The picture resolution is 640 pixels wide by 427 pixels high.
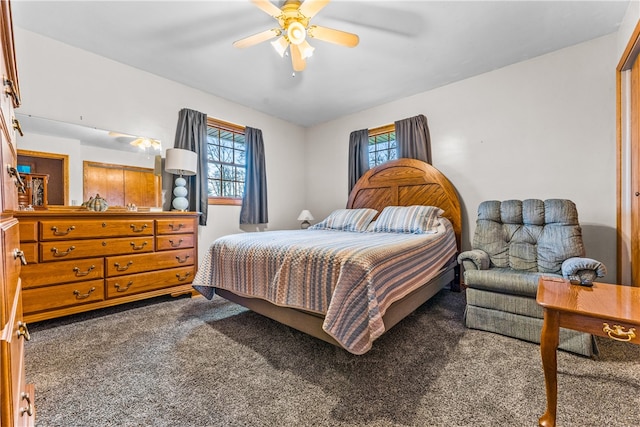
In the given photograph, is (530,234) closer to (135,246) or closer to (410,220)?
(410,220)

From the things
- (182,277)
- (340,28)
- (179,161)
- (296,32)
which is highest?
(340,28)

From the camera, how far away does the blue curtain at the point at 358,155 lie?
419cm

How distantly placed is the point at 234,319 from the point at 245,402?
110 cm

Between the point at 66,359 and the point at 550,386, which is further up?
the point at 550,386

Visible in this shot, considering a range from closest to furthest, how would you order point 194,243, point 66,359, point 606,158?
point 66,359 → point 606,158 → point 194,243

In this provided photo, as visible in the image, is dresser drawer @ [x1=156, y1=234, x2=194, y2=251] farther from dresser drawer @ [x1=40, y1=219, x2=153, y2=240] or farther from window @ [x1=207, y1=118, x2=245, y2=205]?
window @ [x1=207, y1=118, x2=245, y2=205]

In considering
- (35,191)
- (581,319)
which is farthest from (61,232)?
(581,319)

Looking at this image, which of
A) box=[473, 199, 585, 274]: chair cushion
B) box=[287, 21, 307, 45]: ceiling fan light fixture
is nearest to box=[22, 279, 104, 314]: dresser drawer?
box=[287, 21, 307, 45]: ceiling fan light fixture

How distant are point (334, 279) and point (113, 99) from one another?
3.18 metres

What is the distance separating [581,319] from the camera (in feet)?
3.55

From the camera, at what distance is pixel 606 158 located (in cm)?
256

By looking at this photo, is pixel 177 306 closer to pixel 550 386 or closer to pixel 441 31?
pixel 550 386

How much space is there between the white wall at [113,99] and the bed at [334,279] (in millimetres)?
1730

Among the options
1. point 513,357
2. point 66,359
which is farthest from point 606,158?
point 66,359
